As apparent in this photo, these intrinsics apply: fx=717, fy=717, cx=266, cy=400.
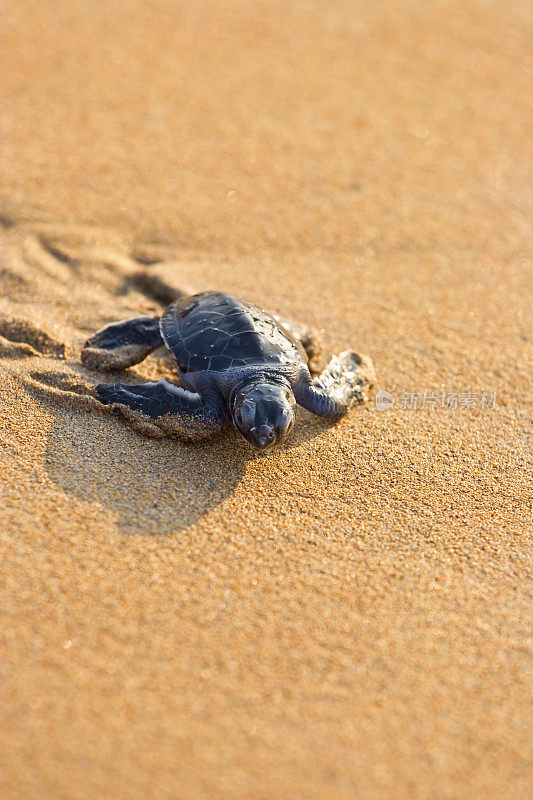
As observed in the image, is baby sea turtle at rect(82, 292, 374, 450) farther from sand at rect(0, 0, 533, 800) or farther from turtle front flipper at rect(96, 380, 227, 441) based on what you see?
sand at rect(0, 0, 533, 800)

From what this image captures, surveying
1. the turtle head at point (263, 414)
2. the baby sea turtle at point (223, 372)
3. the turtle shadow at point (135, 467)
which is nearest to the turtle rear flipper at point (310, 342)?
the baby sea turtle at point (223, 372)

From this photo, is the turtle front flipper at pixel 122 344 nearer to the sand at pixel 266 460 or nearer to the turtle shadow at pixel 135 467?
the sand at pixel 266 460

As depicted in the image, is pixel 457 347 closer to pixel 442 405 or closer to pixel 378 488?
pixel 442 405

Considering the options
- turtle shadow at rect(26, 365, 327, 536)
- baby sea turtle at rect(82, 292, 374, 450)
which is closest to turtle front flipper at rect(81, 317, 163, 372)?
baby sea turtle at rect(82, 292, 374, 450)

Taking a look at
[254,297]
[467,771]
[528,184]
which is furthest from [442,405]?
[528,184]

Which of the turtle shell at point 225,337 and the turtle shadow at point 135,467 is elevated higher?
the turtle shell at point 225,337

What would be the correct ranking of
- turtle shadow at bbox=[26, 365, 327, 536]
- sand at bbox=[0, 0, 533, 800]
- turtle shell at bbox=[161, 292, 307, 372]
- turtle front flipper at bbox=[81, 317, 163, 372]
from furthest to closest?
turtle front flipper at bbox=[81, 317, 163, 372] → turtle shell at bbox=[161, 292, 307, 372] → turtle shadow at bbox=[26, 365, 327, 536] → sand at bbox=[0, 0, 533, 800]
